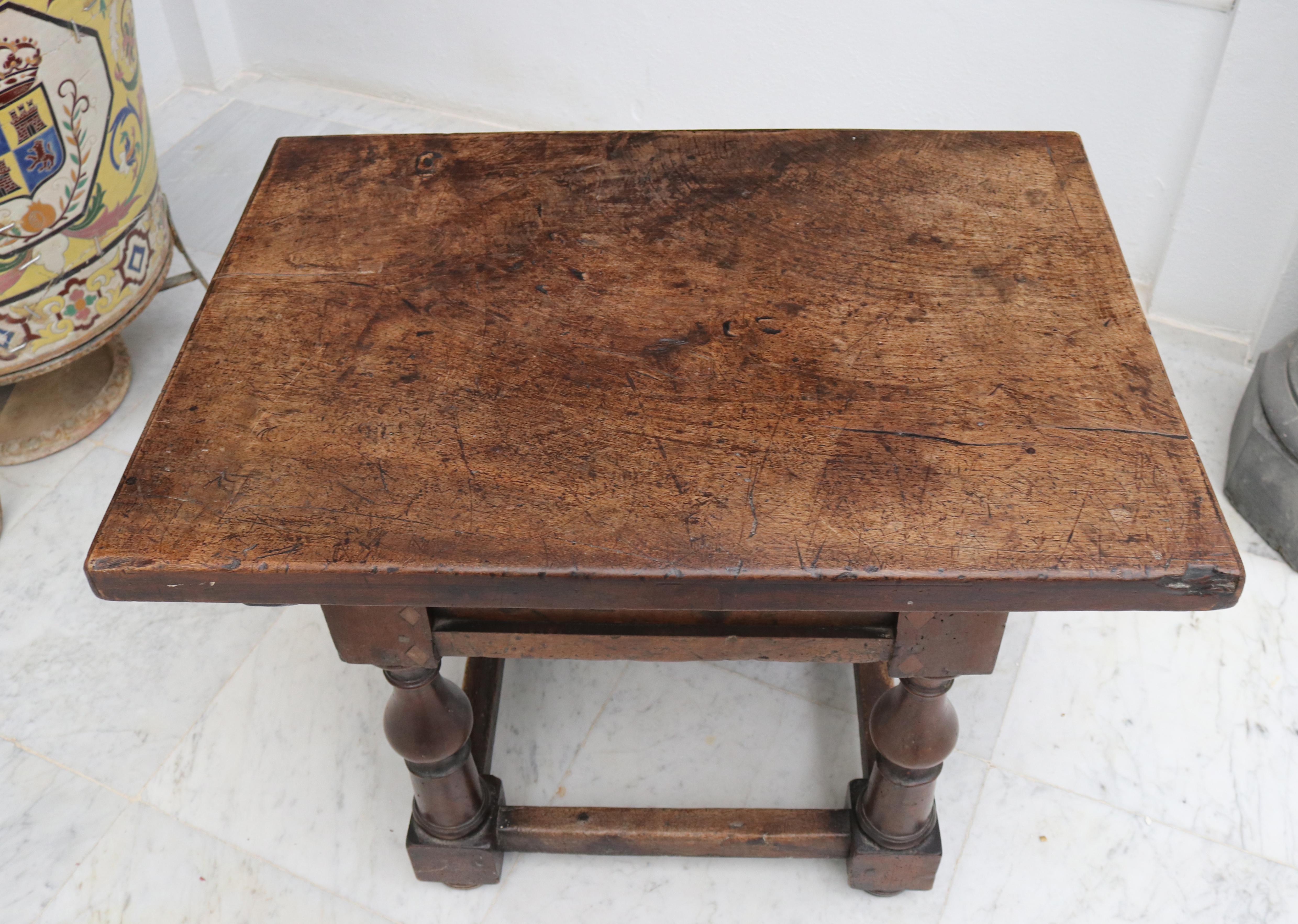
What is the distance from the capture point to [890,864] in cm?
139

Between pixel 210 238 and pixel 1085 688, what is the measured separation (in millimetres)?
1975

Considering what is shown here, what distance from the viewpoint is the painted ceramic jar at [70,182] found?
1.54 metres

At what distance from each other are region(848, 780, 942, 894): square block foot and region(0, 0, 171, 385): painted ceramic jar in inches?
54.2

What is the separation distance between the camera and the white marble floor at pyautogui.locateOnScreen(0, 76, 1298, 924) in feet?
4.75

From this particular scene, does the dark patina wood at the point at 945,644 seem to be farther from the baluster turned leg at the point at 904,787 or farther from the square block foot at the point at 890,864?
the square block foot at the point at 890,864

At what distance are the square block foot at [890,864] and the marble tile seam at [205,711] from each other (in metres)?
0.88

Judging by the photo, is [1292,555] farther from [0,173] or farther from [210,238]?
[210,238]

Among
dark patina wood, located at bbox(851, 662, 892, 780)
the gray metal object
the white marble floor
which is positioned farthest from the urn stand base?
the gray metal object

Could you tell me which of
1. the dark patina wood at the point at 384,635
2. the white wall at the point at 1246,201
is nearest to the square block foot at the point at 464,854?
the dark patina wood at the point at 384,635

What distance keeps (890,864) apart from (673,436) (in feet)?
2.16

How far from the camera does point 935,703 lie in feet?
4.09

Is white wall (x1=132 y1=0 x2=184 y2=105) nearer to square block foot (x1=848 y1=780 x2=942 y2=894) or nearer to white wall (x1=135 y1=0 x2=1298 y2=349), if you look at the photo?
white wall (x1=135 y1=0 x2=1298 y2=349)

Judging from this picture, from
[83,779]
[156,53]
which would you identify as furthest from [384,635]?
[156,53]

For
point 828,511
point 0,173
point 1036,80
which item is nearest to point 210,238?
point 0,173
